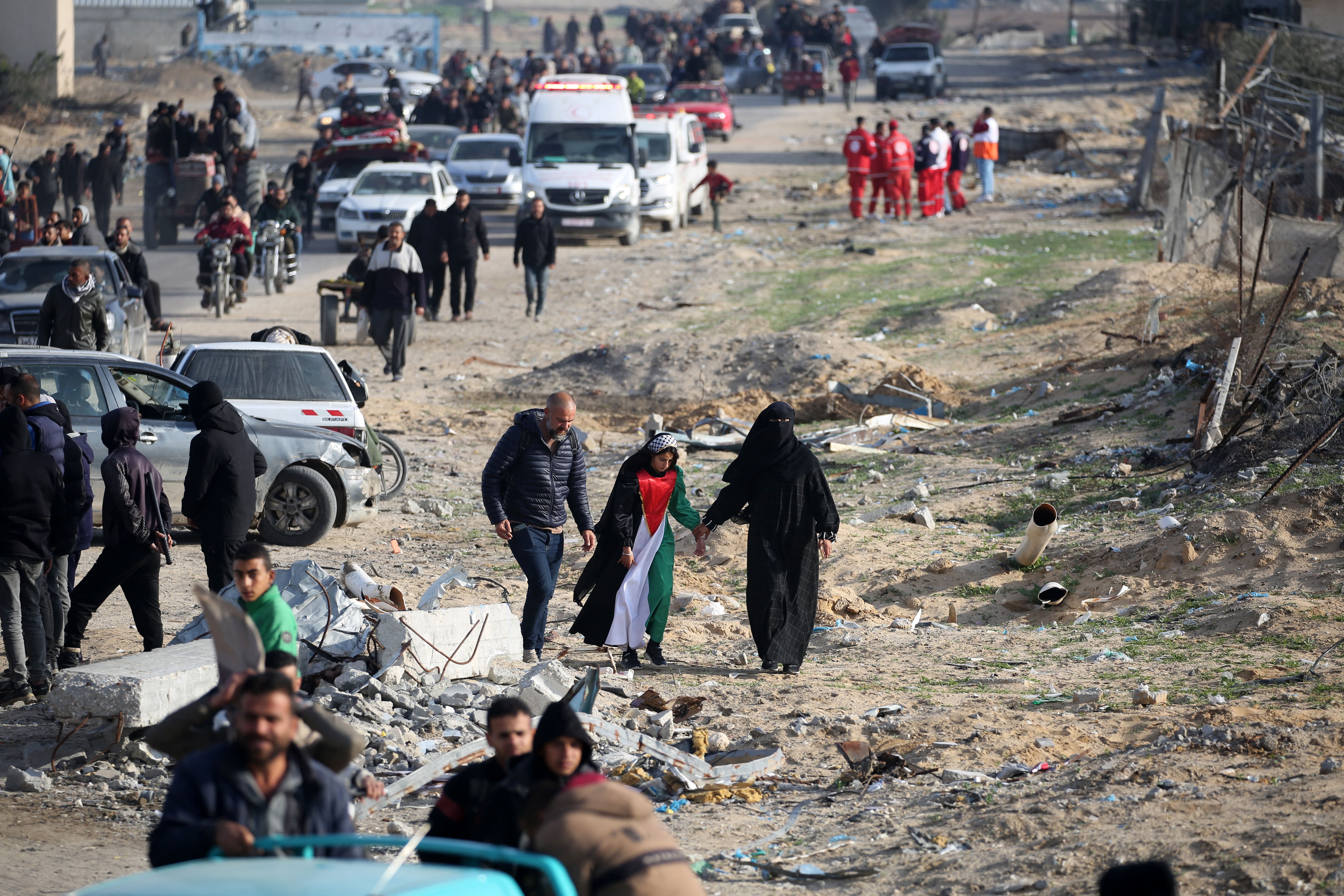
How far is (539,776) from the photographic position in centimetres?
455

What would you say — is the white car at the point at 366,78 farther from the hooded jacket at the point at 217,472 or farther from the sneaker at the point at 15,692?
the sneaker at the point at 15,692

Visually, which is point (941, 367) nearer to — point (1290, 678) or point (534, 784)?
point (1290, 678)

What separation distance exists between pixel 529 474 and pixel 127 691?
2566 millimetres

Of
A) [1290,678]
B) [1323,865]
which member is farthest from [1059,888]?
[1290,678]

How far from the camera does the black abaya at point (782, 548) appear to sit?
896cm

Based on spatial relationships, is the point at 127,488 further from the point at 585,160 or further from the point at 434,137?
the point at 434,137

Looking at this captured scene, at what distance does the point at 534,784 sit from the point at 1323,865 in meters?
3.05

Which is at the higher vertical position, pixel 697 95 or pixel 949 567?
pixel 697 95

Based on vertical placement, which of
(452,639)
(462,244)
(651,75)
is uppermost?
(651,75)

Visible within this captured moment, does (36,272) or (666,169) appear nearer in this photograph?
(36,272)

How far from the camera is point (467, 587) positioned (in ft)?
34.7

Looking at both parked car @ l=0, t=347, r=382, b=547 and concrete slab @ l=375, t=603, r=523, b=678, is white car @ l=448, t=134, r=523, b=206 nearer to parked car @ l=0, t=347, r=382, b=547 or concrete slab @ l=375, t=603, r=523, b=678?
parked car @ l=0, t=347, r=382, b=547

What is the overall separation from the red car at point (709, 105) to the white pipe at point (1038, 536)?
31788 millimetres

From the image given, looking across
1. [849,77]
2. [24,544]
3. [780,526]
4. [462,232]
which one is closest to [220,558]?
[24,544]
